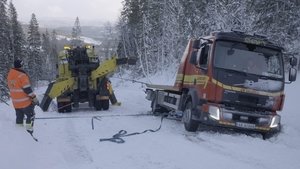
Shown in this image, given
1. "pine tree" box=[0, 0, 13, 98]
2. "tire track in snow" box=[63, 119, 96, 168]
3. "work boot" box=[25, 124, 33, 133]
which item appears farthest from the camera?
"pine tree" box=[0, 0, 13, 98]

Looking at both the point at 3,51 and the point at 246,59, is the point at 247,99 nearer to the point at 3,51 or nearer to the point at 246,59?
the point at 246,59

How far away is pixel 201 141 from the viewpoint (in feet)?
35.3

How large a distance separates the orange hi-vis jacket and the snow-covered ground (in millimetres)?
696

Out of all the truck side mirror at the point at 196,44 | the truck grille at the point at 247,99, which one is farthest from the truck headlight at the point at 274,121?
the truck side mirror at the point at 196,44

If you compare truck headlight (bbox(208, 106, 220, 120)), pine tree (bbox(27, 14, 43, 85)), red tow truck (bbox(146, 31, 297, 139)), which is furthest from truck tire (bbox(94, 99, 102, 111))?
pine tree (bbox(27, 14, 43, 85))

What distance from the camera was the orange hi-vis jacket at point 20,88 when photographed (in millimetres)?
10875

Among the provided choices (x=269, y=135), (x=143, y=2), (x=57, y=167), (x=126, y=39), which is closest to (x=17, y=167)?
(x=57, y=167)

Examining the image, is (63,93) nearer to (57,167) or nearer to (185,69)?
(185,69)

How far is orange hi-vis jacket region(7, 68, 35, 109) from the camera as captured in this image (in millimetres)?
10875

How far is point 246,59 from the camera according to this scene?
1148 cm

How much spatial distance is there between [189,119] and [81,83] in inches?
248

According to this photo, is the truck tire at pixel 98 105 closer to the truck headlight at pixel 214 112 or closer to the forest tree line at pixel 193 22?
the forest tree line at pixel 193 22

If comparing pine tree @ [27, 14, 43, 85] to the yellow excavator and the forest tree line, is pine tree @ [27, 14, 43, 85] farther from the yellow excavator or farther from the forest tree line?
the yellow excavator

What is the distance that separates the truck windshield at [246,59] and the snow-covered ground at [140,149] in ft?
5.61
